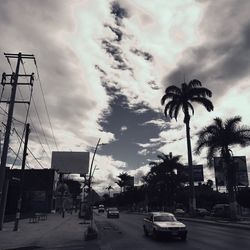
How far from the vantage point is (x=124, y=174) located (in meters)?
148

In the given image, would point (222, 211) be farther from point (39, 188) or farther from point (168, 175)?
point (39, 188)

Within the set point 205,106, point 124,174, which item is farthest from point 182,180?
point 124,174

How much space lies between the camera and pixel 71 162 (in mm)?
86562

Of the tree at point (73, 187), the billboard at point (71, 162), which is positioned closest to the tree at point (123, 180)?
the tree at point (73, 187)

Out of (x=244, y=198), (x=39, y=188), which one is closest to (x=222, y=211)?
(x=244, y=198)

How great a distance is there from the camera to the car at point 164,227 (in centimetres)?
1862

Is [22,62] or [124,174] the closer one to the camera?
[22,62]

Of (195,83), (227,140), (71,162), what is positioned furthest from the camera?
(71,162)

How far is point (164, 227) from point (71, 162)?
6956cm

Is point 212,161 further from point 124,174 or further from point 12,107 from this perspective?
point 124,174

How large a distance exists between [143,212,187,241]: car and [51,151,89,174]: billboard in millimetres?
65226

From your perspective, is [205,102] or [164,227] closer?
[164,227]

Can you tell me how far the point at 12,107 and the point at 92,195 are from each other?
1107cm

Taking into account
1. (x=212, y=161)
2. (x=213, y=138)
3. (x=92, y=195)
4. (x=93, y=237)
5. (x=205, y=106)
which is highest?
(x=205, y=106)
